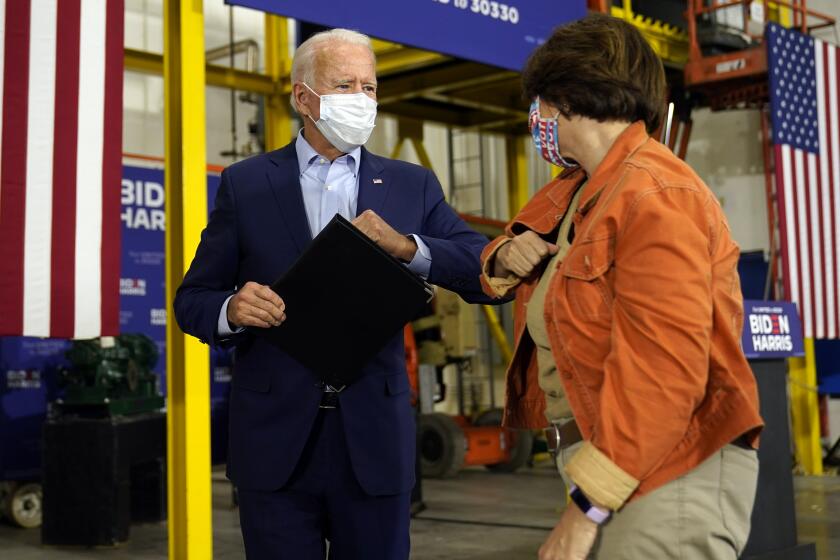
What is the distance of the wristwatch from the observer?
165 centimetres

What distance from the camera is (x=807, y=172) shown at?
8789mm

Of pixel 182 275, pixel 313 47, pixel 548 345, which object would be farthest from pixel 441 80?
pixel 548 345

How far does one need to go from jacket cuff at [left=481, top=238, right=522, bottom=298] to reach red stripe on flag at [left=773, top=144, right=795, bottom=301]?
704cm

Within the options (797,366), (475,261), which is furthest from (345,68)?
(797,366)

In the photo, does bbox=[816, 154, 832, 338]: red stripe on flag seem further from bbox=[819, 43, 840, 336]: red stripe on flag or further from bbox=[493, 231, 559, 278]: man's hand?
bbox=[493, 231, 559, 278]: man's hand

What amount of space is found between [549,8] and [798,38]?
3.21 m

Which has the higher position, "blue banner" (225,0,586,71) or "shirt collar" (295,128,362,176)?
"blue banner" (225,0,586,71)

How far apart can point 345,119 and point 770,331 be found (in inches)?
127

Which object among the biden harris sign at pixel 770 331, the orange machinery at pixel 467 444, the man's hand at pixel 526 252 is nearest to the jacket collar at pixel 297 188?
the man's hand at pixel 526 252

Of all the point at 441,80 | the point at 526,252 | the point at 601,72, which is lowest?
the point at 526,252

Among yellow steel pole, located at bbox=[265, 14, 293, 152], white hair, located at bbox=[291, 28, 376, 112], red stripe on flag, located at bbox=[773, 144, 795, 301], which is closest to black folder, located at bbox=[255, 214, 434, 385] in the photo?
white hair, located at bbox=[291, 28, 376, 112]

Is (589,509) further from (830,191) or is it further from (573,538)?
(830,191)

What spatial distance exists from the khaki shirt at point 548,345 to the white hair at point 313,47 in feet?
3.19

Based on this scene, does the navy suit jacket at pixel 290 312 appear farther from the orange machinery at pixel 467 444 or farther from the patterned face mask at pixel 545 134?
the orange machinery at pixel 467 444
